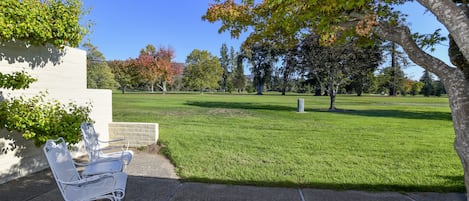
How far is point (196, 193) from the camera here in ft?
12.4

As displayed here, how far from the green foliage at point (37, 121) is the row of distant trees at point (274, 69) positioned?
12.4ft

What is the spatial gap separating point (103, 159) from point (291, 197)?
9.09 feet

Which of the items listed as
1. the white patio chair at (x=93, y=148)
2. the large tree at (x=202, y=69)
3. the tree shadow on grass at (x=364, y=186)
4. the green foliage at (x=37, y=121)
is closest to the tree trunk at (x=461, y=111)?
the tree shadow on grass at (x=364, y=186)

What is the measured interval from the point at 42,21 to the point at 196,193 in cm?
329

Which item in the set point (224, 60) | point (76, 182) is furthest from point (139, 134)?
point (224, 60)

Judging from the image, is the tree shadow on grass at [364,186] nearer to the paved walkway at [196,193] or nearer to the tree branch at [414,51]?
the paved walkway at [196,193]

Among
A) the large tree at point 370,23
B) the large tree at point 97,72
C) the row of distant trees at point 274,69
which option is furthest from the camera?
the large tree at point 97,72

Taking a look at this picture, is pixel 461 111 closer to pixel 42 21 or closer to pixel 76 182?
pixel 76 182

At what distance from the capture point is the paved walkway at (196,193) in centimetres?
360

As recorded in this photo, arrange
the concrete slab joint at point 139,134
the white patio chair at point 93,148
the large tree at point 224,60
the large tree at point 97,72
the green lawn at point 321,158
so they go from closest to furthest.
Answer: the white patio chair at point 93,148 < the green lawn at point 321,158 < the concrete slab joint at point 139,134 < the large tree at point 97,72 < the large tree at point 224,60

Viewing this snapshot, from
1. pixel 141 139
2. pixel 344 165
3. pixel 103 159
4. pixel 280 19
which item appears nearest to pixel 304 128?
pixel 344 165

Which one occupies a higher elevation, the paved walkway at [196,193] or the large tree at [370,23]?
the large tree at [370,23]

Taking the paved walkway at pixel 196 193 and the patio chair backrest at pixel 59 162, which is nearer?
the patio chair backrest at pixel 59 162

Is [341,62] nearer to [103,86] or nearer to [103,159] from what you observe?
[103,159]
